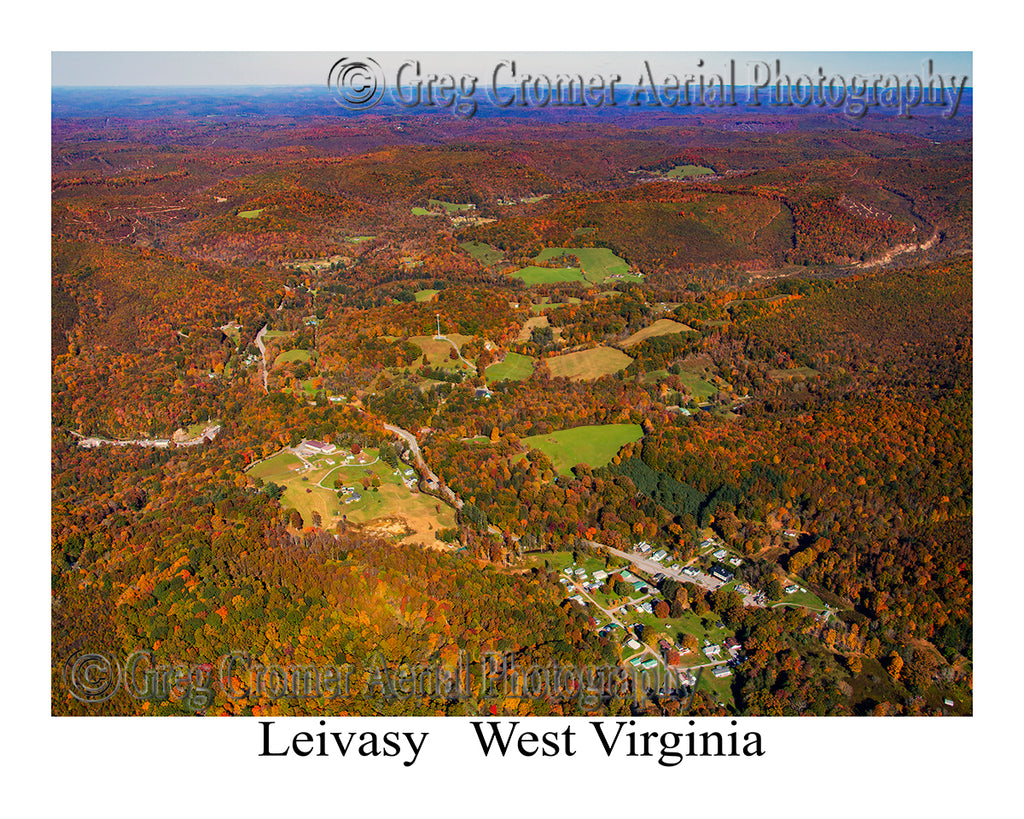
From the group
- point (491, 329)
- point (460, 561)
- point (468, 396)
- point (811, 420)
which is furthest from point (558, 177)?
point (460, 561)

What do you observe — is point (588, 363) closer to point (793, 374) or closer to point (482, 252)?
point (793, 374)

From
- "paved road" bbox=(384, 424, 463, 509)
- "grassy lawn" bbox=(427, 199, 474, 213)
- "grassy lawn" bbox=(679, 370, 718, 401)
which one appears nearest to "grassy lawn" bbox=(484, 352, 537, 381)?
"paved road" bbox=(384, 424, 463, 509)

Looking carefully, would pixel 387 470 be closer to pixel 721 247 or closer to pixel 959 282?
pixel 959 282

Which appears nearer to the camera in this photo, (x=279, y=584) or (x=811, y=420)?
(x=279, y=584)

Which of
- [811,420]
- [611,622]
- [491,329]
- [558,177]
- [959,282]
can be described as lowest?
[611,622]

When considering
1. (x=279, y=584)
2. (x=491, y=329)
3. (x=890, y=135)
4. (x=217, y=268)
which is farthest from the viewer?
(x=890, y=135)
